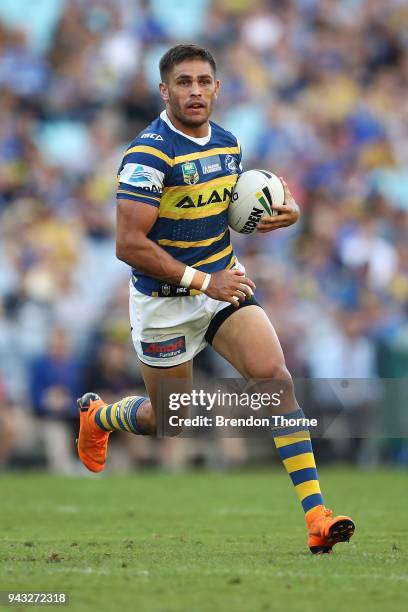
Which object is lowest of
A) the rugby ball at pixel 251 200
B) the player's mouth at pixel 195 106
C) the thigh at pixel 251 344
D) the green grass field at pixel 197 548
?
the green grass field at pixel 197 548

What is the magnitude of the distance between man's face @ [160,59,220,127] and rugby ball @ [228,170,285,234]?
0.43 meters

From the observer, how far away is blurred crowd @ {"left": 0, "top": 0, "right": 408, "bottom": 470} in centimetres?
1361

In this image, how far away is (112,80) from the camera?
53.6 ft

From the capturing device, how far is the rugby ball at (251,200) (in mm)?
6641

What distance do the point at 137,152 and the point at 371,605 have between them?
286 centimetres

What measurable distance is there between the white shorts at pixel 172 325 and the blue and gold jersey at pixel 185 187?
103 millimetres

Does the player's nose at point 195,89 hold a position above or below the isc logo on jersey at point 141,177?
above

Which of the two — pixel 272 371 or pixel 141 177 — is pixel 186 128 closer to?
pixel 141 177

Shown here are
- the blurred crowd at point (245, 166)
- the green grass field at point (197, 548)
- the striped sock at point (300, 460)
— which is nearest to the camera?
the green grass field at point (197, 548)

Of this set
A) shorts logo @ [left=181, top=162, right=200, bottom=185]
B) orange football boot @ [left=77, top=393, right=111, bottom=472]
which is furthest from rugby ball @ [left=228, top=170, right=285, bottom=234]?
orange football boot @ [left=77, top=393, right=111, bottom=472]

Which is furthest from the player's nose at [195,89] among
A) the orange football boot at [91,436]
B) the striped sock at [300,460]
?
the orange football boot at [91,436]

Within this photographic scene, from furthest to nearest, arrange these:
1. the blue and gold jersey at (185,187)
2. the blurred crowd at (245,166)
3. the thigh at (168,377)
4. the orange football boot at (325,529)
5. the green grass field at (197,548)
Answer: the blurred crowd at (245,166) → the thigh at (168,377) → the blue and gold jersey at (185,187) → the orange football boot at (325,529) → the green grass field at (197,548)

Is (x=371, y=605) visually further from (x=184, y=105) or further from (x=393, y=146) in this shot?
(x=393, y=146)

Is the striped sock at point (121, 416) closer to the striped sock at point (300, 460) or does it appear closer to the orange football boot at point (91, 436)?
the orange football boot at point (91, 436)
